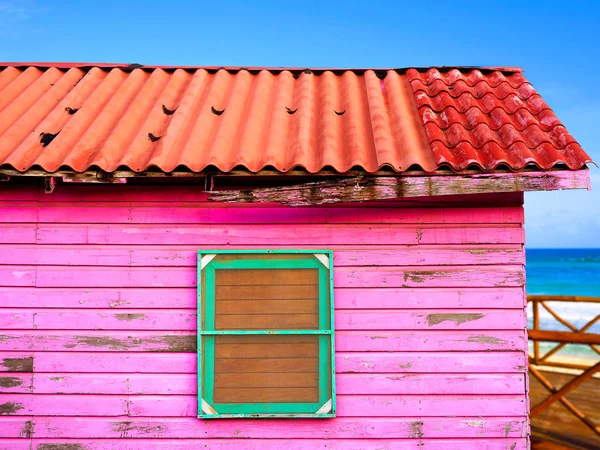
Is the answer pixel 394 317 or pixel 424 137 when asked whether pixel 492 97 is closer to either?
pixel 424 137

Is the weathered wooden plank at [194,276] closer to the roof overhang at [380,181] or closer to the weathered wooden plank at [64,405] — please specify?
the roof overhang at [380,181]

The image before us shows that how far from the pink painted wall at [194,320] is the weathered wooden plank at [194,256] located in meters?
0.01

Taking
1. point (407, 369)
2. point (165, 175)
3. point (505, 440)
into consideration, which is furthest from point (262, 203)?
point (505, 440)

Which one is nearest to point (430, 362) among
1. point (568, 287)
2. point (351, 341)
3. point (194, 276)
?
point (351, 341)

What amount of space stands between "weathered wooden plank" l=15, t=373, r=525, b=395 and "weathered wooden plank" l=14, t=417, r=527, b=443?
0.25 meters

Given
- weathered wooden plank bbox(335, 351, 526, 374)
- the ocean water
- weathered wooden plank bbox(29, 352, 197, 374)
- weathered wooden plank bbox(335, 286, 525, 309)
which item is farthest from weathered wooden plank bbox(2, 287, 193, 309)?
the ocean water

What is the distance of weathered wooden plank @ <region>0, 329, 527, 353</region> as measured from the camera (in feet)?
15.1

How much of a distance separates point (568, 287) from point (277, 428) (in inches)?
2029

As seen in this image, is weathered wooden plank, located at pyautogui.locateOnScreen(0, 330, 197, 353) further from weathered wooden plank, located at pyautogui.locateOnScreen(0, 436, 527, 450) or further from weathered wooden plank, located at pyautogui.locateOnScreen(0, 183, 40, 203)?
weathered wooden plank, located at pyautogui.locateOnScreen(0, 183, 40, 203)

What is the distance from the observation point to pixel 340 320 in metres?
4.62

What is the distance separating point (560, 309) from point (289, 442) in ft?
104

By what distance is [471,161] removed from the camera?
414 cm

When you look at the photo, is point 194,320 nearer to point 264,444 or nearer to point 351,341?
point 264,444

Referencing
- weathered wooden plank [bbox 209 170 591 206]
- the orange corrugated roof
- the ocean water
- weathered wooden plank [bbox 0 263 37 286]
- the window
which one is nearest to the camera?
weathered wooden plank [bbox 209 170 591 206]
